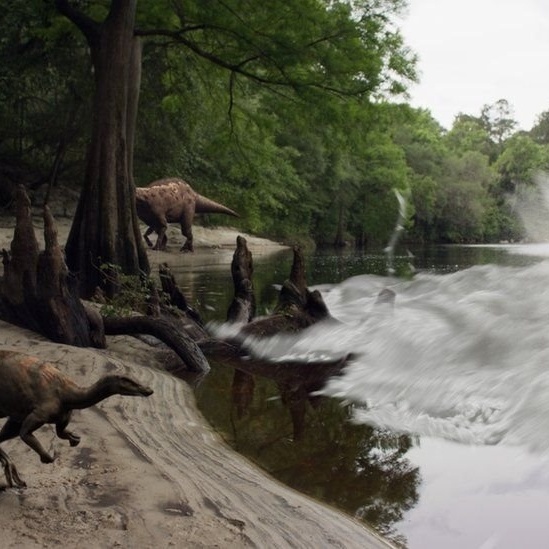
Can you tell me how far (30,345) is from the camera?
5.84 m

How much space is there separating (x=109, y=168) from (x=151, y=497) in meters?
9.49

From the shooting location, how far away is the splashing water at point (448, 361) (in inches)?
188

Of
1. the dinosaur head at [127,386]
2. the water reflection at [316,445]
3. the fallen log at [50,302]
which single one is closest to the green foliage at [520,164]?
the fallen log at [50,302]

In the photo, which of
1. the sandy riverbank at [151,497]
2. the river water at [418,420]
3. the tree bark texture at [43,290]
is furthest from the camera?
the tree bark texture at [43,290]

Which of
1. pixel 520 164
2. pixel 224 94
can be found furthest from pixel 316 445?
pixel 520 164

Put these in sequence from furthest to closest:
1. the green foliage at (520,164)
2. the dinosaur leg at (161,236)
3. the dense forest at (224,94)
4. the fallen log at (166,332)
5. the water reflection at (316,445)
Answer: the green foliage at (520,164) < the dinosaur leg at (161,236) < the dense forest at (224,94) < the fallen log at (166,332) < the water reflection at (316,445)

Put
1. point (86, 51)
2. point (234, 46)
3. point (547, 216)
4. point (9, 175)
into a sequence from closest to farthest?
point (234, 46) → point (86, 51) → point (9, 175) → point (547, 216)

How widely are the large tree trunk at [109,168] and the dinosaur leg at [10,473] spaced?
8.40 m

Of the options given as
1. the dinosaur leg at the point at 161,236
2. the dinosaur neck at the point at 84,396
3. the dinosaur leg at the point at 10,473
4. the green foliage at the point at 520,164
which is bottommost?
the dinosaur leg at the point at 10,473

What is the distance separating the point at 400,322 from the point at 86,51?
666 inches

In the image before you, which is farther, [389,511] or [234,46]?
[234,46]

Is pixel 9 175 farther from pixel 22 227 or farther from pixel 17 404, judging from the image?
pixel 17 404

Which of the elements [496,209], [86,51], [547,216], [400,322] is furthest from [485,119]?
[400,322]

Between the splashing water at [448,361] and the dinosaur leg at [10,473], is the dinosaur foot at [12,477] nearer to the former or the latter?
the dinosaur leg at [10,473]
